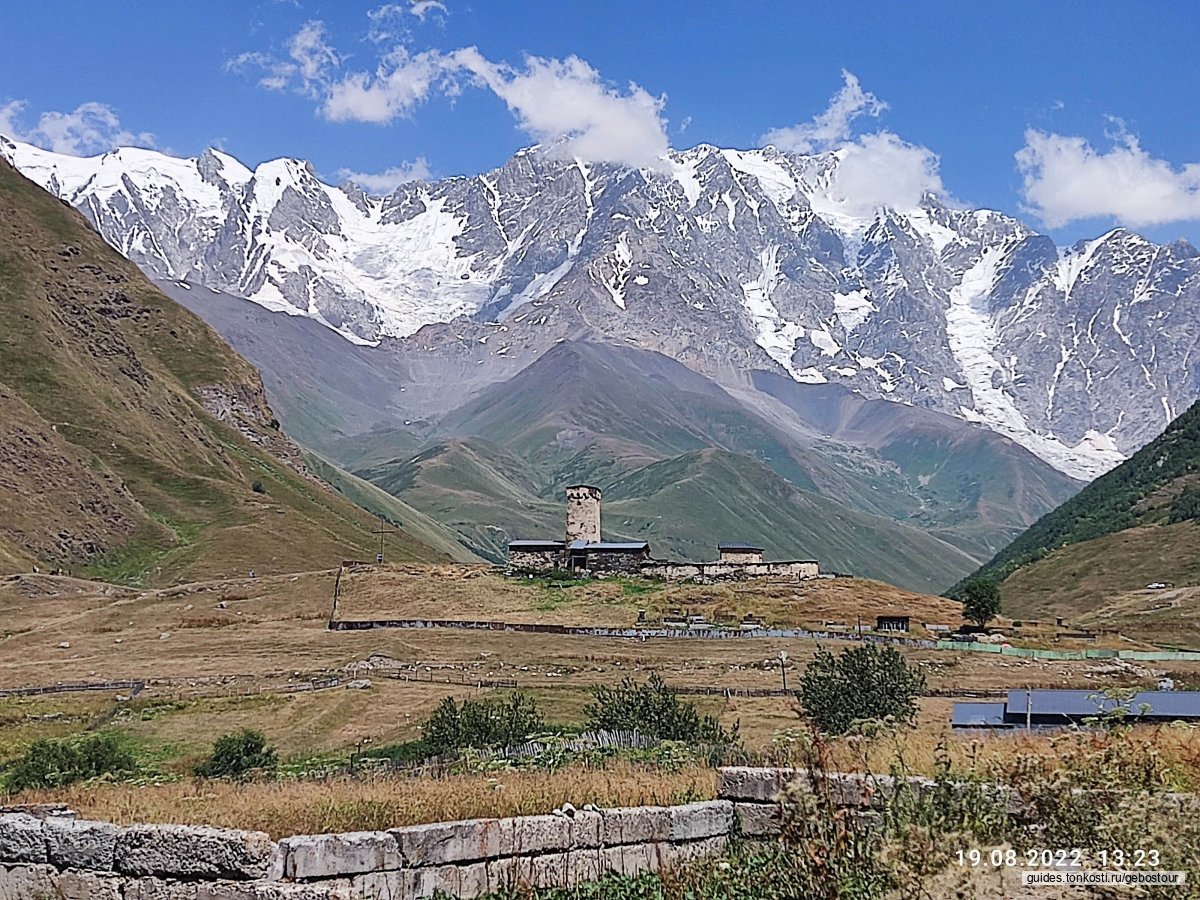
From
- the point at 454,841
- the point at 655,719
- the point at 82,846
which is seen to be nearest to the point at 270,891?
the point at 454,841

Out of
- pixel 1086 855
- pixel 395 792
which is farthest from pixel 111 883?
pixel 1086 855

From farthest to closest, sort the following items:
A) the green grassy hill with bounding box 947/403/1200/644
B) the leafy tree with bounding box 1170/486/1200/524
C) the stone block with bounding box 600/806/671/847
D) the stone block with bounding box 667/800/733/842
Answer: the leafy tree with bounding box 1170/486/1200/524
the green grassy hill with bounding box 947/403/1200/644
the stone block with bounding box 667/800/733/842
the stone block with bounding box 600/806/671/847

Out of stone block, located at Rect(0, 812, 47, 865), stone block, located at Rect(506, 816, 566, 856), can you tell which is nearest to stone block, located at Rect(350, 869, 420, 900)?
stone block, located at Rect(506, 816, 566, 856)

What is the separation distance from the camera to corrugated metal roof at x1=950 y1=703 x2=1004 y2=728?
2419cm

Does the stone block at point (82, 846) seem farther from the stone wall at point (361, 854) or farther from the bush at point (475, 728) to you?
the bush at point (475, 728)

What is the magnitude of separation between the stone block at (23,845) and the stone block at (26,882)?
0.07 m

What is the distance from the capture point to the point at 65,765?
2630 cm

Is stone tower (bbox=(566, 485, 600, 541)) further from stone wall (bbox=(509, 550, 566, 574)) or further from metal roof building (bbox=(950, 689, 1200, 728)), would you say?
metal roof building (bbox=(950, 689, 1200, 728))

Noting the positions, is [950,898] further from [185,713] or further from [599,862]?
[185,713]

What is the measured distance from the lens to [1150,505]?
554ft

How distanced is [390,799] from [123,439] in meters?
145

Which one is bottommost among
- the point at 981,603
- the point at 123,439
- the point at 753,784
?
the point at 753,784

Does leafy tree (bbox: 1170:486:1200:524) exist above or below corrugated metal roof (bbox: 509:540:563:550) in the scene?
above

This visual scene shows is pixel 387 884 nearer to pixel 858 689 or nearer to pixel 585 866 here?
pixel 585 866
